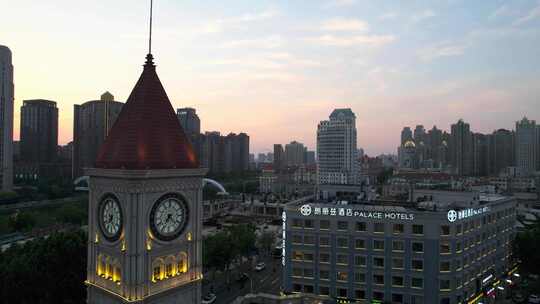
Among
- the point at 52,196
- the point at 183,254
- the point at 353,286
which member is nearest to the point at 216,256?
the point at 353,286

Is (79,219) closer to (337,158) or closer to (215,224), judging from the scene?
(215,224)

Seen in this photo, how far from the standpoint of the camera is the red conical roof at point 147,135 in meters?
18.2

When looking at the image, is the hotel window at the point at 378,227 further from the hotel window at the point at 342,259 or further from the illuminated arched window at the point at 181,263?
the illuminated arched window at the point at 181,263

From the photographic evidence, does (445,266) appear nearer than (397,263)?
Yes

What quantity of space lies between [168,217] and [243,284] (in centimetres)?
3881

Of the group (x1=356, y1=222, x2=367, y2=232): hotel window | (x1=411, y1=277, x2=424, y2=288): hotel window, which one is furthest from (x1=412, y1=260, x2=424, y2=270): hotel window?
(x1=356, y1=222, x2=367, y2=232): hotel window

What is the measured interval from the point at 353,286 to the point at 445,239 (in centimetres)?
1229

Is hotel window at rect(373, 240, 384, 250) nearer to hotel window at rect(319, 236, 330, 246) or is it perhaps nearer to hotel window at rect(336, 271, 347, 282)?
hotel window at rect(336, 271, 347, 282)

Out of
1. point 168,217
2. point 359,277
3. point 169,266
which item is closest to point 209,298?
point 359,277

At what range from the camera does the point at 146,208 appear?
18078mm

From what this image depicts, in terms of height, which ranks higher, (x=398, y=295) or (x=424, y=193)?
(x=424, y=193)

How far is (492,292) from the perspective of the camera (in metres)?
50.7

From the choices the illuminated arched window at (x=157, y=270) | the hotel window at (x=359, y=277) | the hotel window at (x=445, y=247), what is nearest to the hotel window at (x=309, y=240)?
the hotel window at (x=359, y=277)

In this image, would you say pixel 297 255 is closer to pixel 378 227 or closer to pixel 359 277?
pixel 359 277
